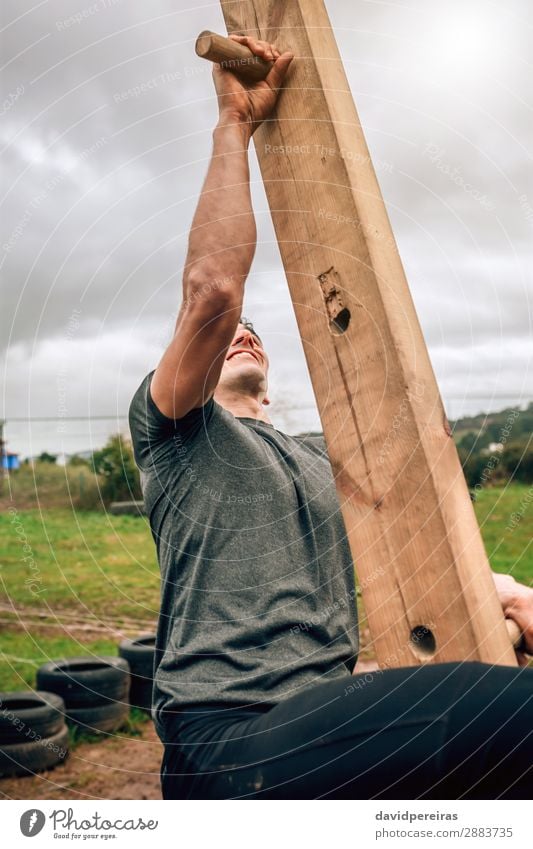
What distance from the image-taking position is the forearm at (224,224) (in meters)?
1.95

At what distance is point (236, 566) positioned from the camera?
224 cm

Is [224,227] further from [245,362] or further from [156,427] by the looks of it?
[245,362]

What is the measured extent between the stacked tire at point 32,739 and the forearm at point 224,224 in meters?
4.59

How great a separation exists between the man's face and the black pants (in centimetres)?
129

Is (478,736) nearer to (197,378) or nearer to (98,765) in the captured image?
(197,378)

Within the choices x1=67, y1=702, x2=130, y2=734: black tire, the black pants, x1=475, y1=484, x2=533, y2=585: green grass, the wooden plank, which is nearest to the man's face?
the wooden plank

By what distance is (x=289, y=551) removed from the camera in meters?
2.33

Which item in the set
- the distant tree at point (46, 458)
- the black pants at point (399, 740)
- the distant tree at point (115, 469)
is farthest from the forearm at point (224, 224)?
the distant tree at point (46, 458)

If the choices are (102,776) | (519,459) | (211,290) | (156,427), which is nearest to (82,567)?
(519,459)

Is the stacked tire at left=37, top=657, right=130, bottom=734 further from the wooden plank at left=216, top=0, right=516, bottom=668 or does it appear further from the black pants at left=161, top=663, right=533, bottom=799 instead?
the wooden plank at left=216, top=0, right=516, bottom=668
